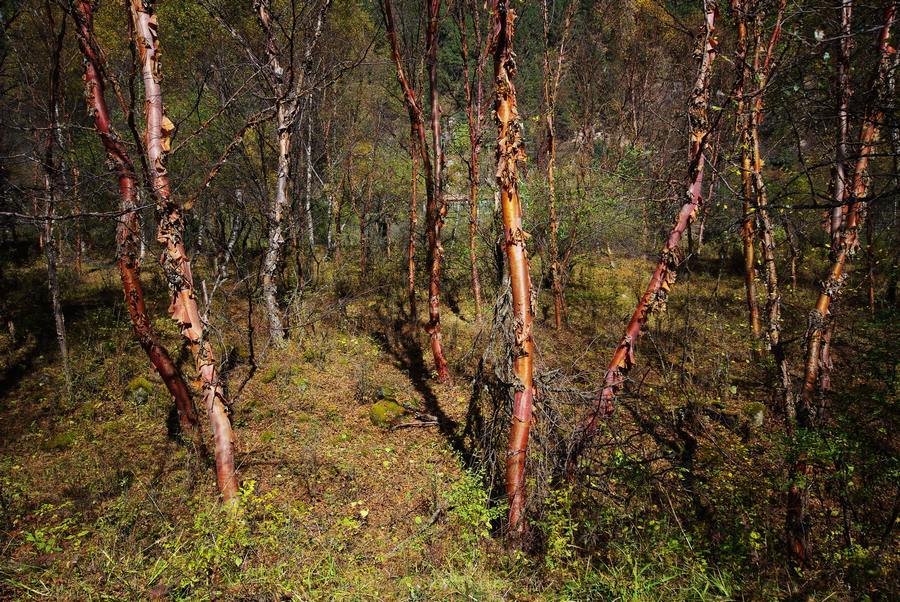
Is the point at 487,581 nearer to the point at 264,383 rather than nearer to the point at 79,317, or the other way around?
the point at 264,383

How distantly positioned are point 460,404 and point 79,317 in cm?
854

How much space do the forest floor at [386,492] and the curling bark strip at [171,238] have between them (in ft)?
2.77

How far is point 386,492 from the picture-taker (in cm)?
490

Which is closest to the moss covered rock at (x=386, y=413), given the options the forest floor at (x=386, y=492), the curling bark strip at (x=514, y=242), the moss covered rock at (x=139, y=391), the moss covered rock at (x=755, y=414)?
the forest floor at (x=386, y=492)

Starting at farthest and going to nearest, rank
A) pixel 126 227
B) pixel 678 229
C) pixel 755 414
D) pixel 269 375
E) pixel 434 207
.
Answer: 1. pixel 269 375
2. pixel 434 207
3. pixel 755 414
4. pixel 126 227
5. pixel 678 229

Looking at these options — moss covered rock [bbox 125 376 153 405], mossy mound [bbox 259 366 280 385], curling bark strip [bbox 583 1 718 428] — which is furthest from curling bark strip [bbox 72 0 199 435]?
curling bark strip [bbox 583 1 718 428]

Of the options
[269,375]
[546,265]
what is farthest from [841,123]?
[269,375]

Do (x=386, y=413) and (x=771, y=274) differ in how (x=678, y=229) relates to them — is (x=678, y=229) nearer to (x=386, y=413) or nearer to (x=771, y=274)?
(x=771, y=274)

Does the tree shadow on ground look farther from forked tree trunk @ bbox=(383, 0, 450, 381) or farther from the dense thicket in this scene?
forked tree trunk @ bbox=(383, 0, 450, 381)

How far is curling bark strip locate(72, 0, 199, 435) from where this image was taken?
412cm

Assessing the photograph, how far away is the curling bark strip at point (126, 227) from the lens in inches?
162

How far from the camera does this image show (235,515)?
12.7ft

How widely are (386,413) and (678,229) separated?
4752mm

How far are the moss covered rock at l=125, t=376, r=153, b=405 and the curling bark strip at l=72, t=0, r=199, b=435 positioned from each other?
143 cm
